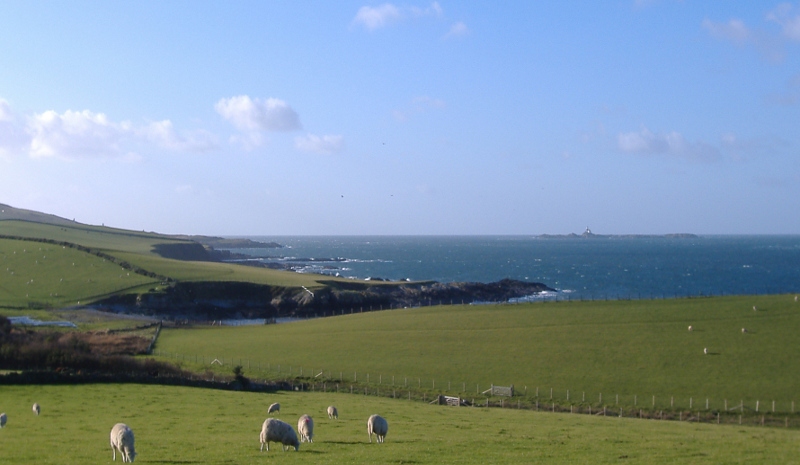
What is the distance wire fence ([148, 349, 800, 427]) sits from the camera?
123 ft

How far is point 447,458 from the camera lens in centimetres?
2067

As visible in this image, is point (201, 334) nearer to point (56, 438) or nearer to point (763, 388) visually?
point (56, 438)

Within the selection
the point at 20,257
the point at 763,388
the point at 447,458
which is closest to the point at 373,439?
the point at 447,458

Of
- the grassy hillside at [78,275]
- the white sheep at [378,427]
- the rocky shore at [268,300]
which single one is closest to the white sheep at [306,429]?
the white sheep at [378,427]

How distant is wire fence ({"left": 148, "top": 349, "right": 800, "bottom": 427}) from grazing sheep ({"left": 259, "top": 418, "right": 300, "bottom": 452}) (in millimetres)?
20200

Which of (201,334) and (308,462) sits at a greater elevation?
(308,462)

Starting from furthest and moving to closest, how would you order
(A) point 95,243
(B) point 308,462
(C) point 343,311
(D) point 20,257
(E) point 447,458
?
(A) point 95,243
(D) point 20,257
(C) point 343,311
(E) point 447,458
(B) point 308,462

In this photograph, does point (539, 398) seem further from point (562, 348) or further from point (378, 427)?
point (378, 427)

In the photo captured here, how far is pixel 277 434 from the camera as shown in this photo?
21438mm

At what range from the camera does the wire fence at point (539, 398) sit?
123 ft

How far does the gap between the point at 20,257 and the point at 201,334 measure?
63553mm

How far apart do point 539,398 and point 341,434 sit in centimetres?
1965

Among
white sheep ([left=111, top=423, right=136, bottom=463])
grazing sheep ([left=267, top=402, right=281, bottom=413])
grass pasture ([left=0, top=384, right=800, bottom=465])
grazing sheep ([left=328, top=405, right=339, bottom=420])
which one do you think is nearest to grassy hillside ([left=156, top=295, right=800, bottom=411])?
grass pasture ([left=0, top=384, right=800, bottom=465])

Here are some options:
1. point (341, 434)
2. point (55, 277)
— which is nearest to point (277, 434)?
point (341, 434)
